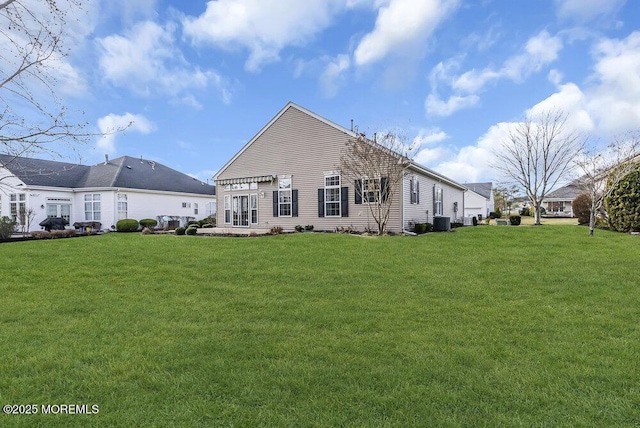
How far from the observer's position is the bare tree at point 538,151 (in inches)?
869

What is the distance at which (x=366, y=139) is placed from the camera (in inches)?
621

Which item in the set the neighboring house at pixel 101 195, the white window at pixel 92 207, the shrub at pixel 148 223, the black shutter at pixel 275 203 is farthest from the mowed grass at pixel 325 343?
the white window at pixel 92 207

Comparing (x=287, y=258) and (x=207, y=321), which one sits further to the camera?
(x=287, y=258)

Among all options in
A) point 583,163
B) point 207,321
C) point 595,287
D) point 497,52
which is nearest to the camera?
point 207,321

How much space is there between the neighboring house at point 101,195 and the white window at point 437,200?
18980 mm

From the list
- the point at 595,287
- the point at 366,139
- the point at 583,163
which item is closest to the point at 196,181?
the point at 366,139

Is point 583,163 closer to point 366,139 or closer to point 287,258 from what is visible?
point 366,139

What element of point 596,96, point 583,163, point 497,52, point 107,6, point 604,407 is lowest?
point 604,407

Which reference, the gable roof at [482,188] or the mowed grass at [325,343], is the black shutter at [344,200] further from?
the gable roof at [482,188]

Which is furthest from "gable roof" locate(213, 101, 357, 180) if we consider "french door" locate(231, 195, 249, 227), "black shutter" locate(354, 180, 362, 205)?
"black shutter" locate(354, 180, 362, 205)

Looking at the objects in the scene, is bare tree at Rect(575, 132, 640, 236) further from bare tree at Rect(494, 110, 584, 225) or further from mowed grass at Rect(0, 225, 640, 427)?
mowed grass at Rect(0, 225, 640, 427)

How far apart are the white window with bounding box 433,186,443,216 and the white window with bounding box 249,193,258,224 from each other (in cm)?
1058

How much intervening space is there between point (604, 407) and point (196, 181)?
34.5 metres

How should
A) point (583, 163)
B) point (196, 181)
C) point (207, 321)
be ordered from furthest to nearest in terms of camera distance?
point (196, 181), point (583, 163), point (207, 321)
